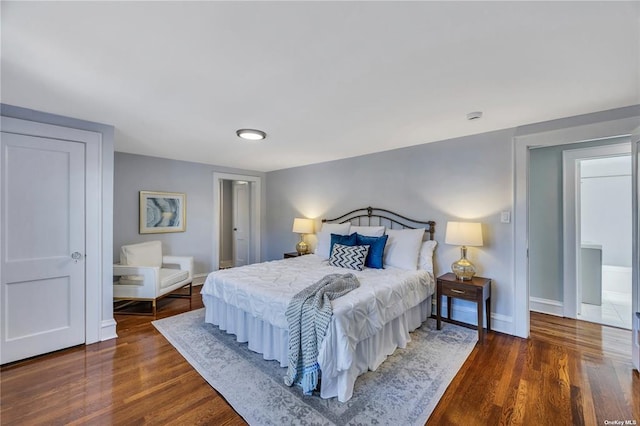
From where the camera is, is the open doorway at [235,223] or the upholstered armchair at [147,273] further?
the open doorway at [235,223]

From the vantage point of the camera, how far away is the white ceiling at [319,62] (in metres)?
1.24

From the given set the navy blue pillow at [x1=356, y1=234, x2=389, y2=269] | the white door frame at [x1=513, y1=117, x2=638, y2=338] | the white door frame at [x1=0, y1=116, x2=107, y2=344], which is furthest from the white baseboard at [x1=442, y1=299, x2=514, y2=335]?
the white door frame at [x1=0, y1=116, x2=107, y2=344]

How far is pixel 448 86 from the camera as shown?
75.2 inches

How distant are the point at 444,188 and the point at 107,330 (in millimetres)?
4122

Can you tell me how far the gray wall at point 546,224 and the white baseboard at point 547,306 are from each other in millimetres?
51

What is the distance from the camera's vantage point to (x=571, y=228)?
3309 mm

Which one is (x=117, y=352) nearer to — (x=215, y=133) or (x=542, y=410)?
(x=215, y=133)

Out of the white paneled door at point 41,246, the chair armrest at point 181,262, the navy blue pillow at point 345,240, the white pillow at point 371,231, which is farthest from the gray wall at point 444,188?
the white paneled door at point 41,246

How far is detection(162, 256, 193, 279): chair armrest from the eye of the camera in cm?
406

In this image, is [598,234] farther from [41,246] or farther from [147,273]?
[41,246]

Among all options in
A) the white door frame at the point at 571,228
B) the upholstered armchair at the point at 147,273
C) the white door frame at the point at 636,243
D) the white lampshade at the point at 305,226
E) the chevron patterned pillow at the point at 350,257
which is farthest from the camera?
the white lampshade at the point at 305,226

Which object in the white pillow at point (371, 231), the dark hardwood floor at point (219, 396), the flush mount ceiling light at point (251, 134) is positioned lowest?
the dark hardwood floor at point (219, 396)

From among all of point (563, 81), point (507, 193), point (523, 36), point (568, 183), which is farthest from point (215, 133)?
point (568, 183)

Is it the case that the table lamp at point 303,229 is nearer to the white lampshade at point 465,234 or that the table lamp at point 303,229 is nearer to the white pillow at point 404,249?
the white pillow at point 404,249
